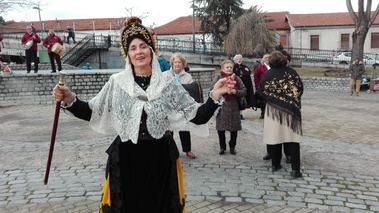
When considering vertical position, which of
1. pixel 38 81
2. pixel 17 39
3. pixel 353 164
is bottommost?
pixel 353 164

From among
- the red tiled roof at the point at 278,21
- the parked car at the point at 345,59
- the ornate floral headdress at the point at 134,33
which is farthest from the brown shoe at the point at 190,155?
the red tiled roof at the point at 278,21

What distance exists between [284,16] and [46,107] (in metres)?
50.0

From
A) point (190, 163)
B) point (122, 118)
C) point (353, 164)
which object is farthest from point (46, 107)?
point (122, 118)

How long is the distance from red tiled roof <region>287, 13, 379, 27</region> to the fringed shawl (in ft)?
167

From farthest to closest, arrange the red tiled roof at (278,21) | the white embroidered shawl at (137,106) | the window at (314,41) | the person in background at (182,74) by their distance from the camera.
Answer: the red tiled roof at (278,21), the window at (314,41), the person in background at (182,74), the white embroidered shawl at (137,106)

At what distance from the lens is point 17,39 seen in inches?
1431

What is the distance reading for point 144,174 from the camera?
3.17 metres

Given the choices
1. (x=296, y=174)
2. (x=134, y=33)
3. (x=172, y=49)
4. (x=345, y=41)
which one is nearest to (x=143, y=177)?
(x=134, y=33)

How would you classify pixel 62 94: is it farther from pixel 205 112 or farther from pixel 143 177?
pixel 205 112

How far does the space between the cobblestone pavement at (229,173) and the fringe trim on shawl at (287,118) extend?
2.35 ft

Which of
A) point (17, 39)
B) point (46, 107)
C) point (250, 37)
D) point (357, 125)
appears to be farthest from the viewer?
point (17, 39)

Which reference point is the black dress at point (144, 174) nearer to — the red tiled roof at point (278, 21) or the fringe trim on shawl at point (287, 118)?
the fringe trim on shawl at point (287, 118)

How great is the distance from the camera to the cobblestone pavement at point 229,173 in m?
4.92

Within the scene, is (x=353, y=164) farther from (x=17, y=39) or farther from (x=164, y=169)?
(x=17, y=39)
